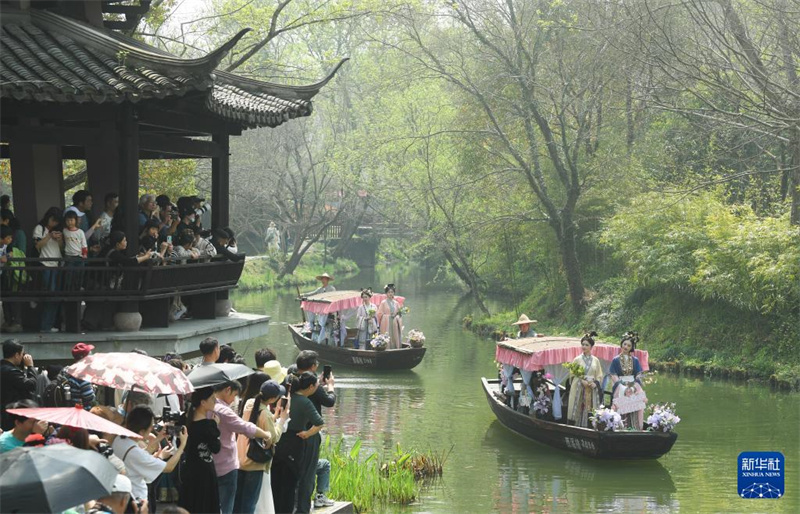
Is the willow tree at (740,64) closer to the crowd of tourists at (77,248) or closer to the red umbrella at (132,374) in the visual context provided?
the crowd of tourists at (77,248)

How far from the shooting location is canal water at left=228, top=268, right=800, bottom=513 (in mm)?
17156

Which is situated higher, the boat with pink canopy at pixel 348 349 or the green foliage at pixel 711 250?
the green foliage at pixel 711 250

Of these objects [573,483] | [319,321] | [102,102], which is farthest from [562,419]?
[319,321]

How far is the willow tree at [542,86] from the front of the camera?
117 feet

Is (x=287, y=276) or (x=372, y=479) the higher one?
(x=287, y=276)

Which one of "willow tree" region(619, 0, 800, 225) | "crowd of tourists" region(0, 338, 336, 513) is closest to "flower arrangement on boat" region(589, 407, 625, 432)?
"willow tree" region(619, 0, 800, 225)

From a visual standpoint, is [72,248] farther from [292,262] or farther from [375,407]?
[292,262]

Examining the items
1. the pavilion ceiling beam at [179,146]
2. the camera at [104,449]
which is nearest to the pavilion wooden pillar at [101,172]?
the pavilion ceiling beam at [179,146]

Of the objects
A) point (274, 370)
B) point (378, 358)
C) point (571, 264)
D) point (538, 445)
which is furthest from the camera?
point (571, 264)

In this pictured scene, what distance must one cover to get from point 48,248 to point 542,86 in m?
24.9

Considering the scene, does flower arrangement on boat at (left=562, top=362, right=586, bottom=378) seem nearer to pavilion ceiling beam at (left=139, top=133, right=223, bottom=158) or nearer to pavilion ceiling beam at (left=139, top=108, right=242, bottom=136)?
pavilion ceiling beam at (left=139, top=108, right=242, bottom=136)

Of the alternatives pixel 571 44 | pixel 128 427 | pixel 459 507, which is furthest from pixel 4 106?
pixel 571 44

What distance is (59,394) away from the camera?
373 inches

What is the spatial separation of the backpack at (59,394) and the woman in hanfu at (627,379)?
35.4ft
